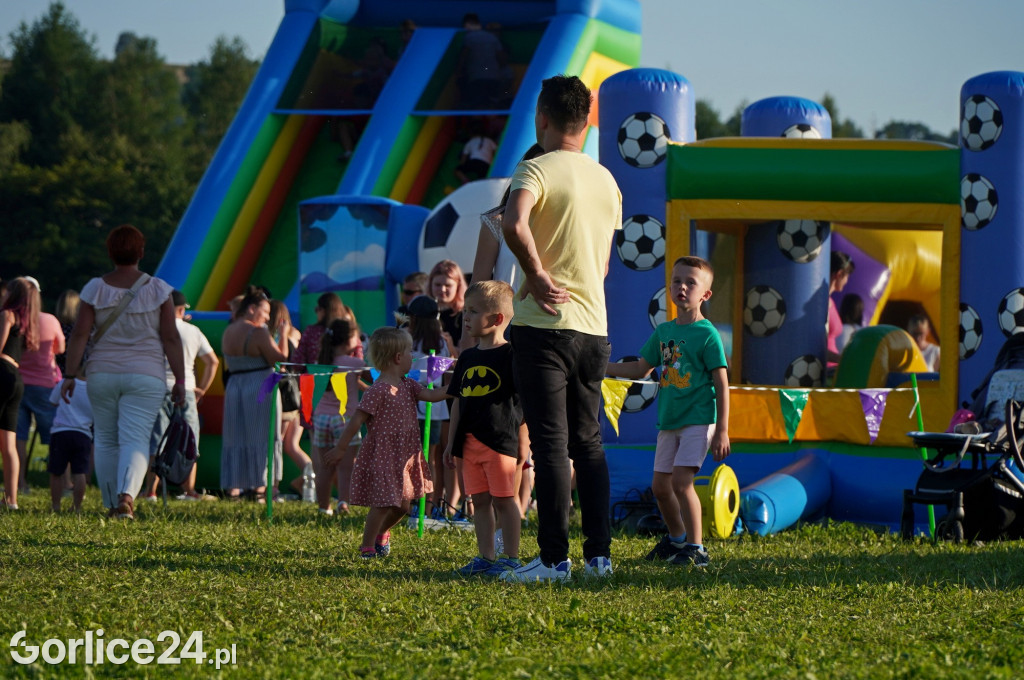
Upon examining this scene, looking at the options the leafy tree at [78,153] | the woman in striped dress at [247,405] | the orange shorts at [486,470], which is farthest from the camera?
the leafy tree at [78,153]

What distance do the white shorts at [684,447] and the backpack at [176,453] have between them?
3187 millimetres

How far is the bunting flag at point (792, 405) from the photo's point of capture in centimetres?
786

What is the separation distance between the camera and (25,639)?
3.80 metres

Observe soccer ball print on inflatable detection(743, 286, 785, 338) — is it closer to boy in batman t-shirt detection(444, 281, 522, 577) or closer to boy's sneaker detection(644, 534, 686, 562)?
boy's sneaker detection(644, 534, 686, 562)

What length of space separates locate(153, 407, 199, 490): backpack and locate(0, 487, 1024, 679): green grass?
58.5 inches

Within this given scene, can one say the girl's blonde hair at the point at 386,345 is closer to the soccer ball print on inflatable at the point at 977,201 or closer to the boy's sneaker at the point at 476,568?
the boy's sneaker at the point at 476,568

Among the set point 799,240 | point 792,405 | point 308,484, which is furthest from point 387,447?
point 799,240

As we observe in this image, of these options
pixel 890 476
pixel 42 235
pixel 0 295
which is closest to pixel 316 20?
pixel 0 295

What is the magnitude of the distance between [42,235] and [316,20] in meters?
22.8

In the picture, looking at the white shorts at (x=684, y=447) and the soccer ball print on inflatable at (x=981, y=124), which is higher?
the soccer ball print on inflatable at (x=981, y=124)

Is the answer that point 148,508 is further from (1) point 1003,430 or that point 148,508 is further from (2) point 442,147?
(2) point 442,147

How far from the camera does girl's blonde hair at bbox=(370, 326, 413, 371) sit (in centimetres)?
620

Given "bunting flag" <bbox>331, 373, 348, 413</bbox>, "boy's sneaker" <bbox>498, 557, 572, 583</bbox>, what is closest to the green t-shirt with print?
"boy's sneaker" <bbox>498, 557, 572, 583</bbox>

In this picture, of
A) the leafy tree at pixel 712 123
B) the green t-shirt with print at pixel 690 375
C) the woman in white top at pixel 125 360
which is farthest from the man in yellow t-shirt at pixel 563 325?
the leafy tree at pixel 712 123
